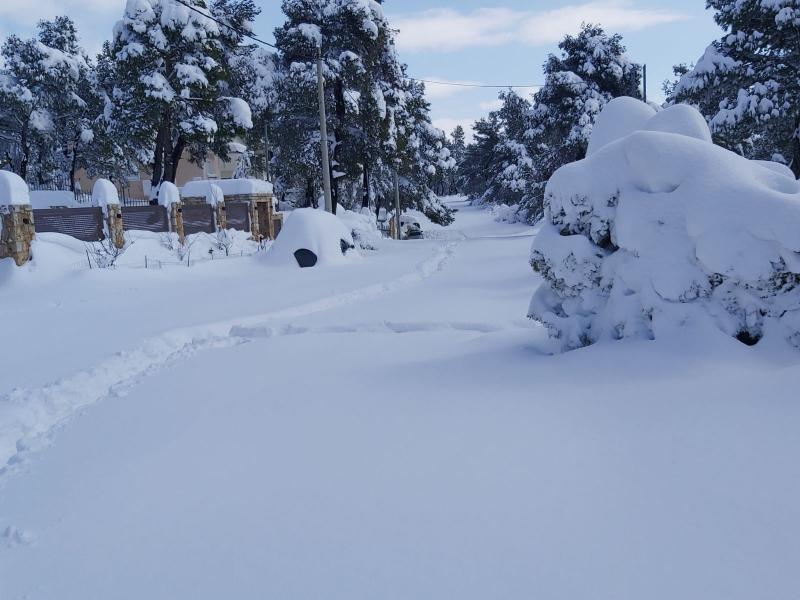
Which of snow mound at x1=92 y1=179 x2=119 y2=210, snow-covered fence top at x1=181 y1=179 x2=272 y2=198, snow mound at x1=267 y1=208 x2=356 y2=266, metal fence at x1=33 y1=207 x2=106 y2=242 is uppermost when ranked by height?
snow-covered fence top at x1=181 y1=179 x2=272 y2=198

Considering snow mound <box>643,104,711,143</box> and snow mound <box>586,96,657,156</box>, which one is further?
snow mound <box>586,96,657,156</box>

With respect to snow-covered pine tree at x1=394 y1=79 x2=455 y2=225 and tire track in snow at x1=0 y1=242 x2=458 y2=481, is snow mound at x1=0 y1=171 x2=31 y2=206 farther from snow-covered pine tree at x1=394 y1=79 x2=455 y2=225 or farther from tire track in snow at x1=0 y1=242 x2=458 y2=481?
snow-covered pine tree at x1=394 y1=79 x2=455 y2=225

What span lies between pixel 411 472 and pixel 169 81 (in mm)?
23385

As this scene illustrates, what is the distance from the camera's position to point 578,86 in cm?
2744

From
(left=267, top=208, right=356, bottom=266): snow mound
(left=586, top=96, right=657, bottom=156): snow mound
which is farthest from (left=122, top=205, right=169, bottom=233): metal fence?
(left=586, top=96, right=657, bottom=156): snow mound

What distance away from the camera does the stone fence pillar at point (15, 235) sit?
1220 centimetres

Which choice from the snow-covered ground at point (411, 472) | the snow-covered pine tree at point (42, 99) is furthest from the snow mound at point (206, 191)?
the snow-covered ground at point (411, 472)

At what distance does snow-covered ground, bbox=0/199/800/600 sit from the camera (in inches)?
93.8

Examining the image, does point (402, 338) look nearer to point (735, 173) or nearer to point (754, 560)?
point (735, 173)

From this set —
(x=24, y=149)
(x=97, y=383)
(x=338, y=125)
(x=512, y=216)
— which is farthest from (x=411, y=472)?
(x=512, y=216)

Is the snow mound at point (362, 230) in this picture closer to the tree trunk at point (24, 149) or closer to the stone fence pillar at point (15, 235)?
the stone fence pillar at point (15, 235)

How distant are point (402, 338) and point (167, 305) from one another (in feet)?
16.3

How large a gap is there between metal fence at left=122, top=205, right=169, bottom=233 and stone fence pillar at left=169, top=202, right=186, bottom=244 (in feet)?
0.52

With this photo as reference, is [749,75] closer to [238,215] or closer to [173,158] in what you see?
[238,215]
